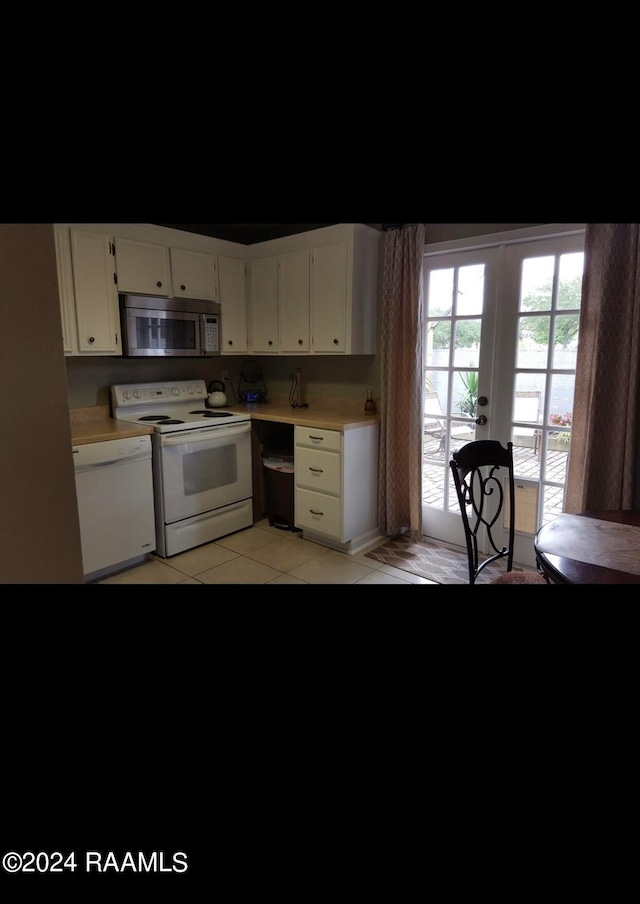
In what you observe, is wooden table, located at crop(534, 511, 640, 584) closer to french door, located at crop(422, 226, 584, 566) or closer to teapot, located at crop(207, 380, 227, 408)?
french door, located at crop(422, 226, 584, 566)

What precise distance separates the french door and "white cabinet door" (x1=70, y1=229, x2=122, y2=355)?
193 cm

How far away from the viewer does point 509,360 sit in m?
2.85

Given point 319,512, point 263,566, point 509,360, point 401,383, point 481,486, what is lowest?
point 263,566

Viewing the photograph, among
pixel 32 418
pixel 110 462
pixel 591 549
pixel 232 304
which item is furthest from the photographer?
pixel 232 304

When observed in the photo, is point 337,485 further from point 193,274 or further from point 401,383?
point 193,274

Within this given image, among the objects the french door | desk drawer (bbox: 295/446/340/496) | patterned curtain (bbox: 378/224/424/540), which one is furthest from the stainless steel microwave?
the french door

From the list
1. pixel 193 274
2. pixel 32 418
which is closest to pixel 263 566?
pixel 193 274

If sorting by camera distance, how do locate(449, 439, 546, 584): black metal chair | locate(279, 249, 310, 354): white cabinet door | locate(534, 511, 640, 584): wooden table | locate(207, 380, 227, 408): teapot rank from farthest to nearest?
1. locate(207, 380, 227, 408): teapot
2. locate(279, 249, 310, 354): white cabinet door
3. locate(449, 439, 546, 584): black metal chair
4. locate(534, 511, 640, 584): wooden table

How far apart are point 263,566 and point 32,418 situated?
2.56 meters

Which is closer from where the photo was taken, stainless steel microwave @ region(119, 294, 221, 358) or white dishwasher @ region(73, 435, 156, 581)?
white dishwasher @ region(73, 435, 156, 581)

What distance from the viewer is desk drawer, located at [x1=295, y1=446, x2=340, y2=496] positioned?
313cm

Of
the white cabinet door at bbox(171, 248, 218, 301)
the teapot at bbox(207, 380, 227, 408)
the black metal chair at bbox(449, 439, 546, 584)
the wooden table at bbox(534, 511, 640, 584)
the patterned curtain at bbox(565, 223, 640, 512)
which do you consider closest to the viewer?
the wooden table at bbox(534, 511, 640, 584)

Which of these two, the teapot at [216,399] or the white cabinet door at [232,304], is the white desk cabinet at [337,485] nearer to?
the teapot at [216,399]
